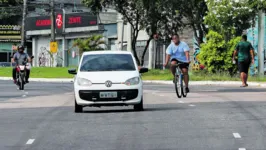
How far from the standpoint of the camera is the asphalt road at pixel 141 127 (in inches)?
517

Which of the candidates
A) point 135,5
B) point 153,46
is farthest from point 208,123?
point 153,46

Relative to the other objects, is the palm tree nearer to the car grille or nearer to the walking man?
the walking man

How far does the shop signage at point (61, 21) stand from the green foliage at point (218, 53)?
133 feet

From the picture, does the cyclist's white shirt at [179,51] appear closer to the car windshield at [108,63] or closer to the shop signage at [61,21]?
the car windshield at [108,63]

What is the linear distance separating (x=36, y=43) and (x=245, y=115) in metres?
81.2

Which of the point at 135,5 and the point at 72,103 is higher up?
the point at 135,5

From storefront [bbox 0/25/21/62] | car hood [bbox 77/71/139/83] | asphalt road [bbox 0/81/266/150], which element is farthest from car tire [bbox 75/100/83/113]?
storefront [bbox 0/25/21/62]

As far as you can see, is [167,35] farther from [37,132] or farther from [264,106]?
[37,132]

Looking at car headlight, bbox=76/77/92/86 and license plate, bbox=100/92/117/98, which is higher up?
car headlight, bbox=76/77/92/86

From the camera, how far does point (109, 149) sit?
12.6m

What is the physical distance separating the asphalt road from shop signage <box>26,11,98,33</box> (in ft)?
207

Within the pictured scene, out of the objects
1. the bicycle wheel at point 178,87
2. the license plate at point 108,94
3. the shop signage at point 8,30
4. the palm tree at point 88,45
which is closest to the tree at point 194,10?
the palm tree at point 88,45

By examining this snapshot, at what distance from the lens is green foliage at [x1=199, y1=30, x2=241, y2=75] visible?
44.0m

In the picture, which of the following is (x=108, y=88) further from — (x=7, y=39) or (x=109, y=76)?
(x=7, y=39)
